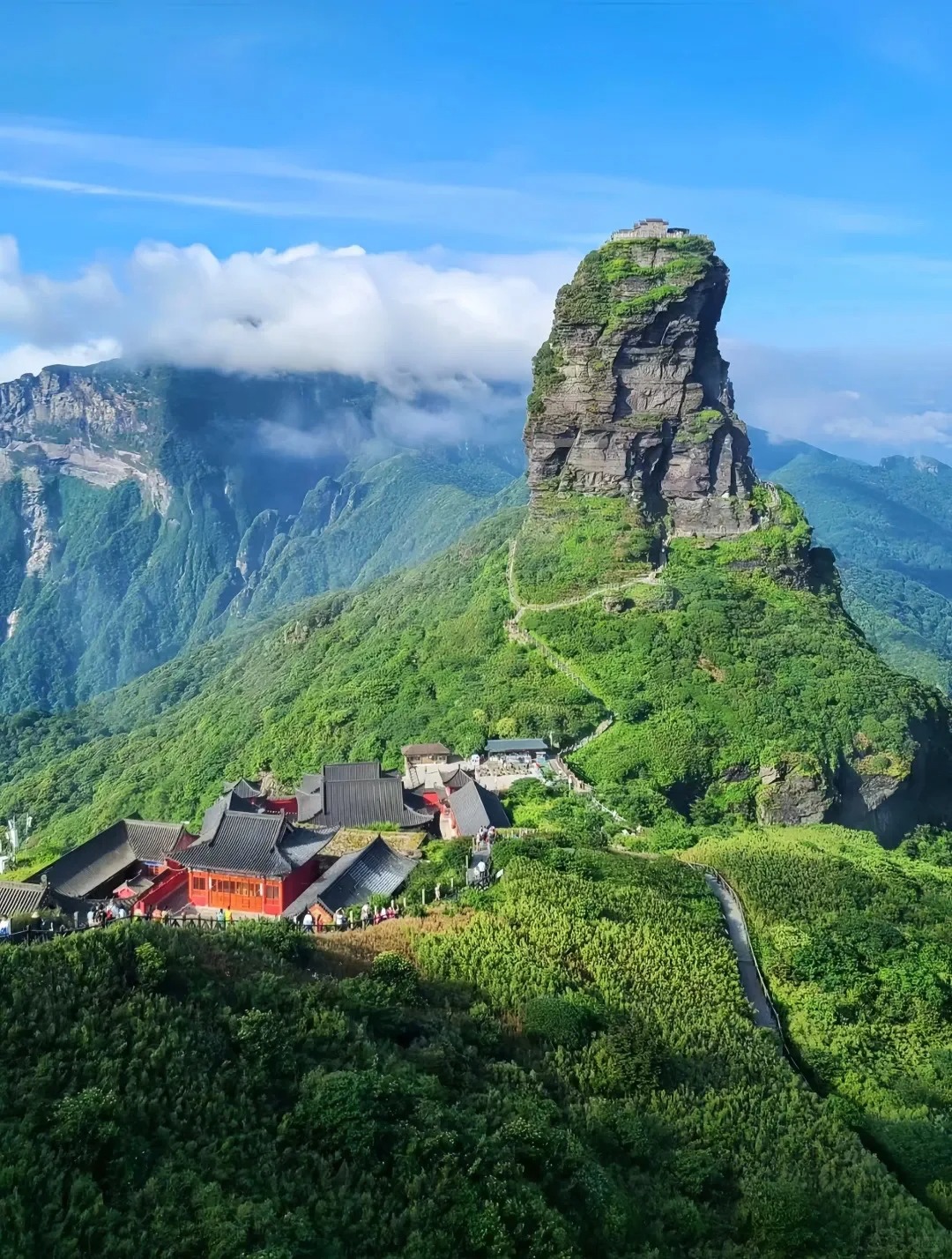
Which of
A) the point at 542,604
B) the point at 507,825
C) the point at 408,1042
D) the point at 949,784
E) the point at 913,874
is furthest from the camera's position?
the point at 542,604

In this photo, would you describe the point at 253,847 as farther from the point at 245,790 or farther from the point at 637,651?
the point at 637,651

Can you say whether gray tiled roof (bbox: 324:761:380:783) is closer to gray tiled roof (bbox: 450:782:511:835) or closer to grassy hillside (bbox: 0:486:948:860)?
gray tiled roof (bbox: 450:782:511:835)

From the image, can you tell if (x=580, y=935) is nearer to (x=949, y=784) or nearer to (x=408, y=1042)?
(x=408, y=1042)

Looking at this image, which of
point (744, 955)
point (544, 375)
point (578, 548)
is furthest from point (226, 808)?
point (544, 375)

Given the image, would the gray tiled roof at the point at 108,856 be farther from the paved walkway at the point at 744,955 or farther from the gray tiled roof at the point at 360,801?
the paved walkway at the point at 744,955

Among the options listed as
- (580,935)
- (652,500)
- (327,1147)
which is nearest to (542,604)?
(652,500)

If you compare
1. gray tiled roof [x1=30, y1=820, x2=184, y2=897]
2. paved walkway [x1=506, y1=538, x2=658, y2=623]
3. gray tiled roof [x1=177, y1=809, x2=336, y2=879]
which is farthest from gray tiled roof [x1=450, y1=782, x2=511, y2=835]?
paved walkway [x1=506, y1=538, x2=658, y2=623]

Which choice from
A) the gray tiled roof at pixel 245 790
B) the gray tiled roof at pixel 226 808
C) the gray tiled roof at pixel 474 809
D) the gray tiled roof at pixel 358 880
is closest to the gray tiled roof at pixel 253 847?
the gray tiled roof at pixel 358 880
